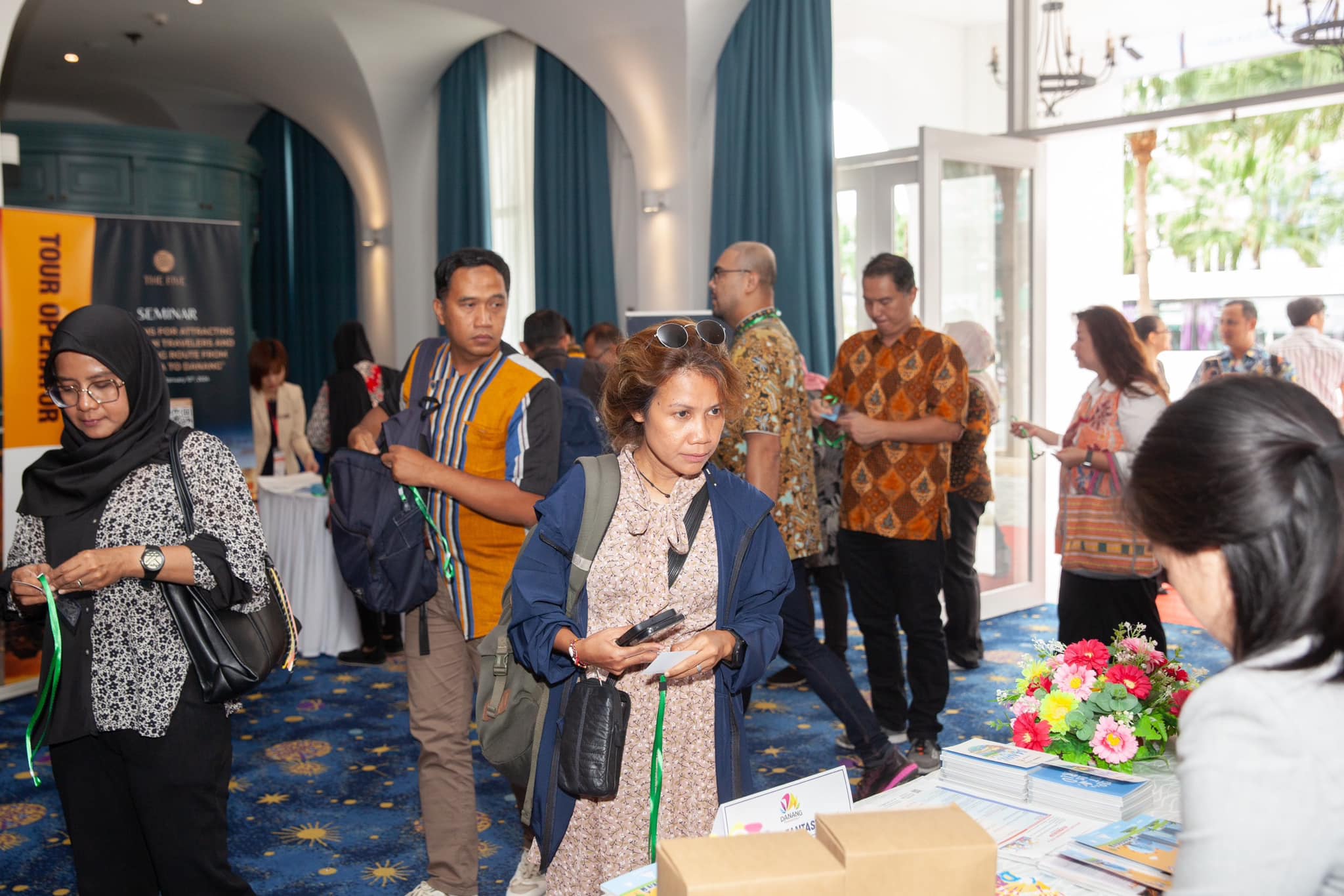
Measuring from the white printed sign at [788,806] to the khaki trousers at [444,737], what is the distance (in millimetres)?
1252

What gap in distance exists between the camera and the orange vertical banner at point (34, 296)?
4.45 metres

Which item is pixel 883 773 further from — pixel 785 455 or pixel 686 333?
pixel 686 333

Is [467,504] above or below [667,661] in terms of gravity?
above

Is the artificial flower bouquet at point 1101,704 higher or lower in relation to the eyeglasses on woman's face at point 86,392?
lower

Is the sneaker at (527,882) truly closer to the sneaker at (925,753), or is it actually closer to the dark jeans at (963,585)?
the sneaker at (925,753)

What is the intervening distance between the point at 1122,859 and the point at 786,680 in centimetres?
341

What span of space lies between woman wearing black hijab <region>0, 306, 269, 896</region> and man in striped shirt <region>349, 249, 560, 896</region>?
488mm

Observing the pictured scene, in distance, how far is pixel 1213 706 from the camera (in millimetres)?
912

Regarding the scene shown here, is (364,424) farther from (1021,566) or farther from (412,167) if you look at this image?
(412,167)

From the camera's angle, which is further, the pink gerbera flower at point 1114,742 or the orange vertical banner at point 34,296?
the orange vertical banner at point 34,296

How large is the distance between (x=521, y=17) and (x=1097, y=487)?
236 inches

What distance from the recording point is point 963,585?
16.1ft

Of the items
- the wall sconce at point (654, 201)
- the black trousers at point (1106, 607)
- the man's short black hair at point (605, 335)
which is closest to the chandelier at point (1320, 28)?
the black trousers at point (1106, 607)

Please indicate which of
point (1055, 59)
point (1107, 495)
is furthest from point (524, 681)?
point (1055, 59)
